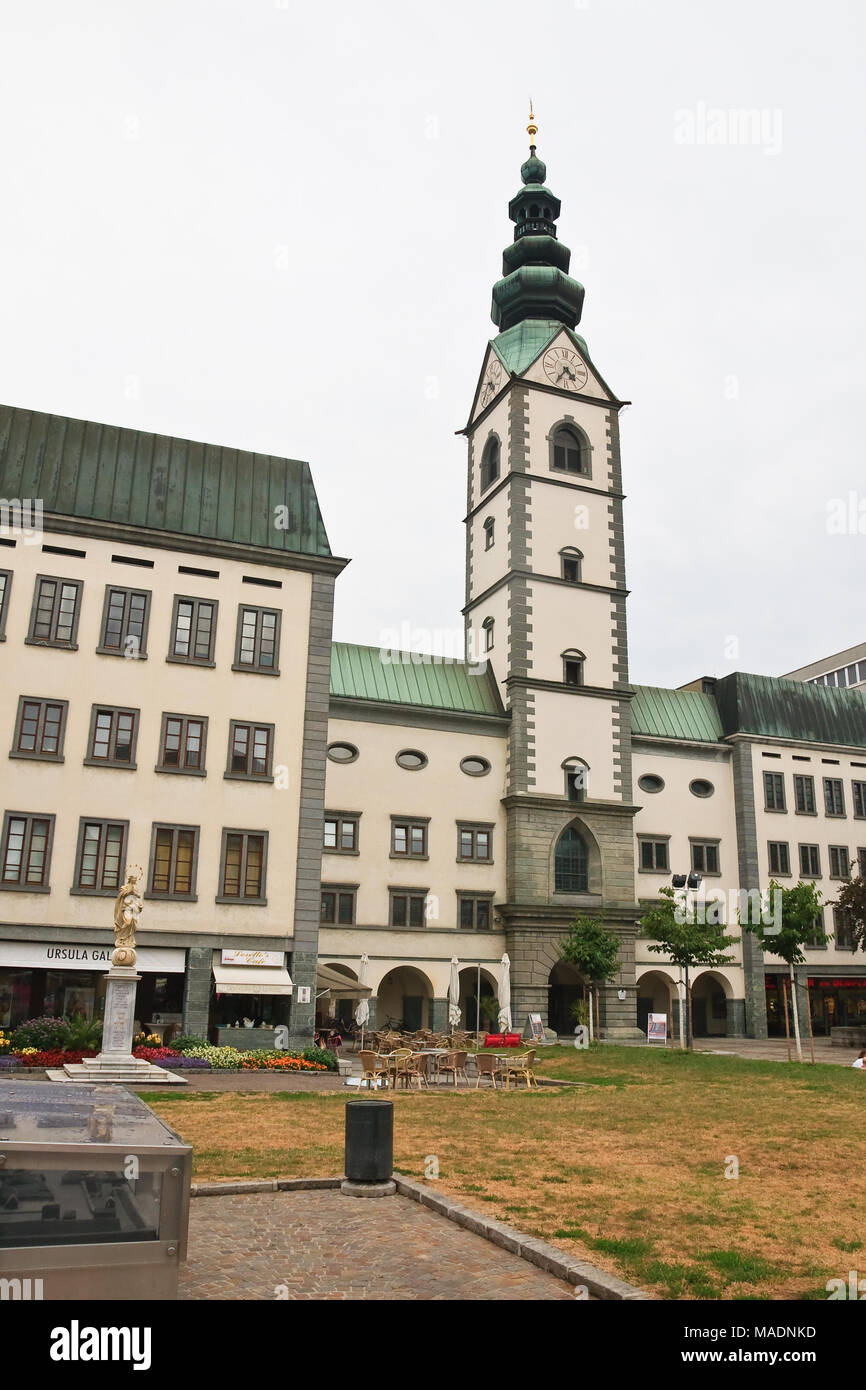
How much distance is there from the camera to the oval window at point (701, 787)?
175 feet

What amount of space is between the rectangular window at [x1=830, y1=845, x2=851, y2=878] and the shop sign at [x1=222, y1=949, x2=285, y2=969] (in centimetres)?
3379

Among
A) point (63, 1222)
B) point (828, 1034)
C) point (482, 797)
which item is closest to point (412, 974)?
point (482, 797)

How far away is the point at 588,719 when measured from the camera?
48969 millimetres

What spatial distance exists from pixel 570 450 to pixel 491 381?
6002 millimetres

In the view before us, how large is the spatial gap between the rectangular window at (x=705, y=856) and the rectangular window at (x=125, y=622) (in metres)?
30.1

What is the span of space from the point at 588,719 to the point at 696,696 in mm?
10886

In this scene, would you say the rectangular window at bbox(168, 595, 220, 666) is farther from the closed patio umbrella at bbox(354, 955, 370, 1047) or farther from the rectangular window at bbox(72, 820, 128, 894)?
the closed patio umbrella at bbox(354, 955, 370, 1047)

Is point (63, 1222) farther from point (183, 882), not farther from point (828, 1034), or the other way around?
point (828, 1034)

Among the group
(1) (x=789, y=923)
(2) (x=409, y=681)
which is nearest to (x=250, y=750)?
(2) (x=409, y=681)

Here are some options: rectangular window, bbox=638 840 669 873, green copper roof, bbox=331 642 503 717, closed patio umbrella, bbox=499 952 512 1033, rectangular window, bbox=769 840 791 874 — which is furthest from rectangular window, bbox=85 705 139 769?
rectangular window, bbox=769 840 791 874

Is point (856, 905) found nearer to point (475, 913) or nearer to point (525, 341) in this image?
point (475, 913)

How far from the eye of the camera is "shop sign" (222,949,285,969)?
1320 inches

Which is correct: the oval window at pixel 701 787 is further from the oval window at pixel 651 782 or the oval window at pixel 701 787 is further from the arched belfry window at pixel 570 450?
the arched belfry window at pixel 570 450

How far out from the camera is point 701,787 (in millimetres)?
53812
